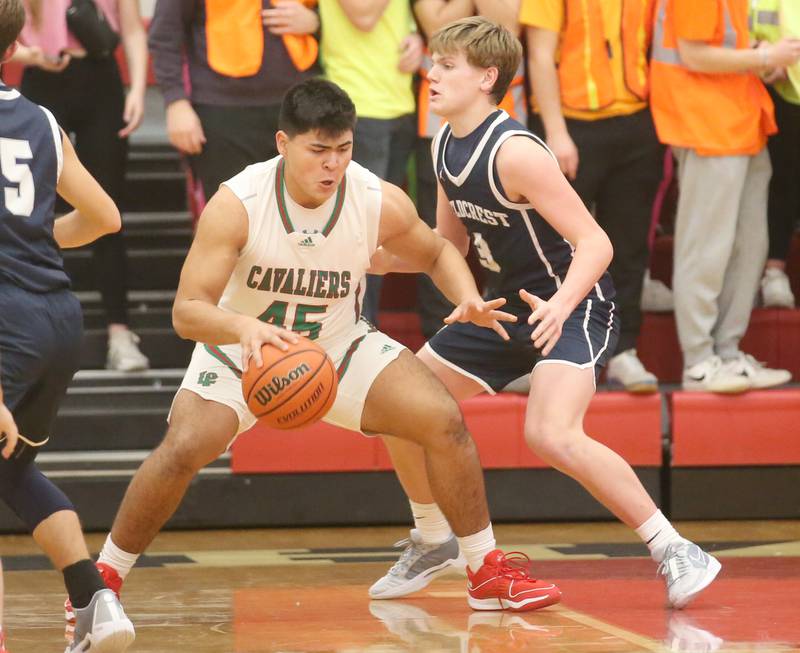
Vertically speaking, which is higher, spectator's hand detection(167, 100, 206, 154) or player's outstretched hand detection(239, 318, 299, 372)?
player's outstretched hand detection(239, 318, 299, 372)

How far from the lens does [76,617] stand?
3.62 meters

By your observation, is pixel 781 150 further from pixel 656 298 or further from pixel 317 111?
pixel 317 111

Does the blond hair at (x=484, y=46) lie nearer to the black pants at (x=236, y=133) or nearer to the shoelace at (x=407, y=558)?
the shoelace at (x=407, y=558)

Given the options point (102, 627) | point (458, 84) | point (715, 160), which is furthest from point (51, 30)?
point (102, 627)

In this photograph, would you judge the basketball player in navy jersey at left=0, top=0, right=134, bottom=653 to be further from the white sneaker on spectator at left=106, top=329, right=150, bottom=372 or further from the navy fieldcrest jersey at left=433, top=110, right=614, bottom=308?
the white sneaker on spectator at left=106, top=329, right=150, bottom=372

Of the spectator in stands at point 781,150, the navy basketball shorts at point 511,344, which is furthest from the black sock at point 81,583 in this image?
the spectator in stands at point 781,150

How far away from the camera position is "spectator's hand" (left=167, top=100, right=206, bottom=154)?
19.6 ft

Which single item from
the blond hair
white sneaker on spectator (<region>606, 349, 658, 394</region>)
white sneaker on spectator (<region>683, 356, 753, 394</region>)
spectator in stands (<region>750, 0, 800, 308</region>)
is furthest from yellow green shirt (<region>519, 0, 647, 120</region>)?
the blond hair

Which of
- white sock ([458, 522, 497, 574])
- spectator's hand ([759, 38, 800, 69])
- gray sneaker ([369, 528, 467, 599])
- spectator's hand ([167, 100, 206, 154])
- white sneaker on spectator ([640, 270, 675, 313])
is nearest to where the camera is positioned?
white sock ([458, 522, 497, 574])

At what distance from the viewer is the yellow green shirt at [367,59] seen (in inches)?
239

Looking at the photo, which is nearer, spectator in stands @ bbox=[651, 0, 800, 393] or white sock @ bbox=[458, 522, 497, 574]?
white sock @ bbox=[458, 522, 497, 574]

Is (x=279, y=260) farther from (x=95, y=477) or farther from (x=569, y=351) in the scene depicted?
(x=95, y=477)

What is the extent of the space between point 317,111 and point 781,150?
10.6ft

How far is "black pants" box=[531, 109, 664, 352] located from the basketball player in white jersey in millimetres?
1831
